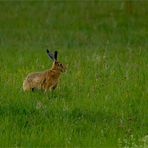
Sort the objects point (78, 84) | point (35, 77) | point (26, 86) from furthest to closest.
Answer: point (78, 84) < point (35, 77) < point (26, 86)

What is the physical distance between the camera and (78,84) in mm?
12453

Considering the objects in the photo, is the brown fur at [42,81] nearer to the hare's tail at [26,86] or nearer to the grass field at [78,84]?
the hare's tail at [26,86]

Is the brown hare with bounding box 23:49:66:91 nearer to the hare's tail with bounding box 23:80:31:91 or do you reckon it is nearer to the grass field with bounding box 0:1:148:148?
the hare's tail with bounding box 23:80:31:91

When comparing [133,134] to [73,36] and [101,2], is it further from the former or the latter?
[101,2]

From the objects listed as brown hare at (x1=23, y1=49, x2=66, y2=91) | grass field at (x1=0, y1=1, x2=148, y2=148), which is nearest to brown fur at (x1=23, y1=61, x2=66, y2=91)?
brown hare at (x1=23, y1=49, x2=66, y2=91)

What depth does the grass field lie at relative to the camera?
9.21 metres

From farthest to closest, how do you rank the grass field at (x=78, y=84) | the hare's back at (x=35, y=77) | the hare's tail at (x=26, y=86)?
the hare's back at (x=35, y=77), the hare's tail at (x=26, y=86), the grass field at (x=78, y=84)

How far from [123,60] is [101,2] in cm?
1265

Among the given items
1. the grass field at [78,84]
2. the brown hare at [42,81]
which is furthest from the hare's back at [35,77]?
the grass field at [78,84]

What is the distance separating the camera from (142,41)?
21703 millimetres

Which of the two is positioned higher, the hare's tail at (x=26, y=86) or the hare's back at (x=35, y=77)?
the hare's back at (x=35, y=77)

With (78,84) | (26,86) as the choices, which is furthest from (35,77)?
(78,84)

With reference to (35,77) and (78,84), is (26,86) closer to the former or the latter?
(35,77)

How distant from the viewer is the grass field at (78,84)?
9.21 metres
